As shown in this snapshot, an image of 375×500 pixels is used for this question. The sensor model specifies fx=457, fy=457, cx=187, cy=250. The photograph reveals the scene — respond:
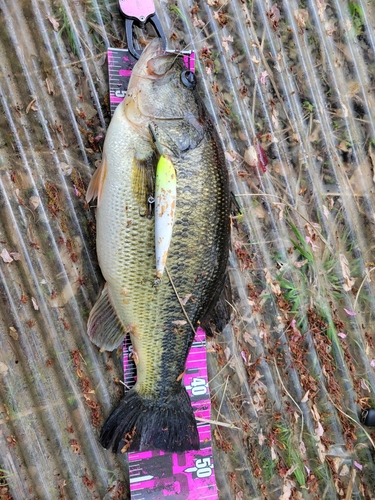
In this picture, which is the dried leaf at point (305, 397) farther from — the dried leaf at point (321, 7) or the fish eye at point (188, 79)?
the dried leaf at point (321, 7)

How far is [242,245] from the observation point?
291cm

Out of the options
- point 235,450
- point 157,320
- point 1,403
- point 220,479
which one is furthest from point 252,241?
point 1,403

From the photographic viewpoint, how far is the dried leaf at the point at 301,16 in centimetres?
303

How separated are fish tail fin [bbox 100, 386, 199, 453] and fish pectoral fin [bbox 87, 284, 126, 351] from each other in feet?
0.99

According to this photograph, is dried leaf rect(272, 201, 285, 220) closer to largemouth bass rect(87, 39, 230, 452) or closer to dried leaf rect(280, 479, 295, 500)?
largemouth bass rect(87, 39, 230, 452)

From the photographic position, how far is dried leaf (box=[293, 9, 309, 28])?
9.94ft

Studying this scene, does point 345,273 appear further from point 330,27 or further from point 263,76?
point 330,27

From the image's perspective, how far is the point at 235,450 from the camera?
283cm

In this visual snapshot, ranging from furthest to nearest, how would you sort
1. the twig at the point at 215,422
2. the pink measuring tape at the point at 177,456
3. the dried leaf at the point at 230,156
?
the dried leaf at the point at 230,156 → the twig at the point at 215,422 → the pink measuring tape at the point at 177,456

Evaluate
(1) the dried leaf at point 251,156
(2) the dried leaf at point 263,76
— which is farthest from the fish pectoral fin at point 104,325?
(2) the dried leaf at point 263,76

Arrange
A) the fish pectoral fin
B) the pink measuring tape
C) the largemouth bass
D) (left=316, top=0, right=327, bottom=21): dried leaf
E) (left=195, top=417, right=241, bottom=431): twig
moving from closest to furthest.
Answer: the largemouth bass
the fish pectoral fin
the pink measuring tape
(left=195, top=417, right=241, bottom=431): twig
(left=316, top=0, right=327, bottom=21): dried leaf

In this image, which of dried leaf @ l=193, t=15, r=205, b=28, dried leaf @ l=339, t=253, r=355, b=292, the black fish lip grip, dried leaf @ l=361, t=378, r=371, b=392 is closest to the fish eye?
the black fish lip grip

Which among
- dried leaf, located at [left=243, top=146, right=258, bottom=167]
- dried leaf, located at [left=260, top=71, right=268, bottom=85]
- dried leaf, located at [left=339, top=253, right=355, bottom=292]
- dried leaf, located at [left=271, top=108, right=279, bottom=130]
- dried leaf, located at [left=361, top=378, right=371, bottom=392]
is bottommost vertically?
dried leaf, located at [left=361, top=378, right=371, bottom=392]

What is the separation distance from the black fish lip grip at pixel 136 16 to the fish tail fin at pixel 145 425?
191 centimetres
